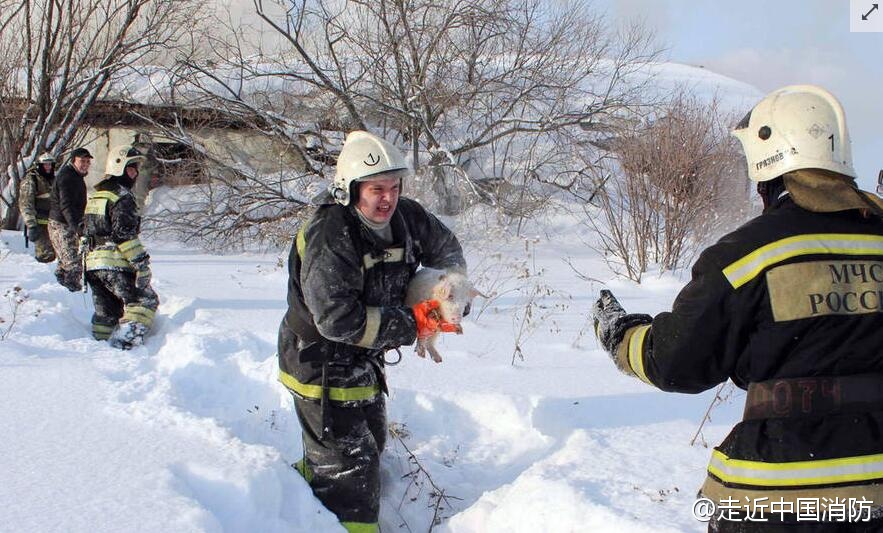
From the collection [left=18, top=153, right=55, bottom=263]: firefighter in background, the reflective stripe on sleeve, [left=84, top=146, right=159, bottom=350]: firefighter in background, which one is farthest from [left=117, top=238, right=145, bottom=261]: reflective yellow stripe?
the reflective stripe on sleeve

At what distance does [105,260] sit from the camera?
557 centimetres

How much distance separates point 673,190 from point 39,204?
771cm

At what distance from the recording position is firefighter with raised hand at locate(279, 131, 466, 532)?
2766mm

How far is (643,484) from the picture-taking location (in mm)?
2846

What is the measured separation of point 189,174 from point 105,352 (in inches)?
287

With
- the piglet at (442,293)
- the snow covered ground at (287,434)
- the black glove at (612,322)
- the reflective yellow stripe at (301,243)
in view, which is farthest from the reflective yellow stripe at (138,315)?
the black glove at (612,322)

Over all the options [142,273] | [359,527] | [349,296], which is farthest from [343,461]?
[142,273]

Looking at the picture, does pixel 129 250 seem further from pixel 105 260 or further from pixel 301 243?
pixel 301 243

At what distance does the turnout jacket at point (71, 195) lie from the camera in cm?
702

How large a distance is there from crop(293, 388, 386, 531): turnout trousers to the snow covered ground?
8cm

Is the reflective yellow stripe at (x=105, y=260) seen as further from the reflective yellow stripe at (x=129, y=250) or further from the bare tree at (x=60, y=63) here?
the bare tree at (x=60, y=63)

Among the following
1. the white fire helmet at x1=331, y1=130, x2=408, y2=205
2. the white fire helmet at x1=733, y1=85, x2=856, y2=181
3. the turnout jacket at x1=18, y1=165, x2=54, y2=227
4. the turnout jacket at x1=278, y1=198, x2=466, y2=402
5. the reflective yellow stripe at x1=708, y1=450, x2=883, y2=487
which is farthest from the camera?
the turnout jacket at x1=18, y1=165, x2=54, y2=227

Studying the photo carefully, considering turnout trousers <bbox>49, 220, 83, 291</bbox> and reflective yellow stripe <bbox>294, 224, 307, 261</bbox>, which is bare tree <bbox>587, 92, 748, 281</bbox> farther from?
turnout trousers <bbox>49, 220, 83, 291</bbox>

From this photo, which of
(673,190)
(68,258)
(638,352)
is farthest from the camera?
(673,190)
